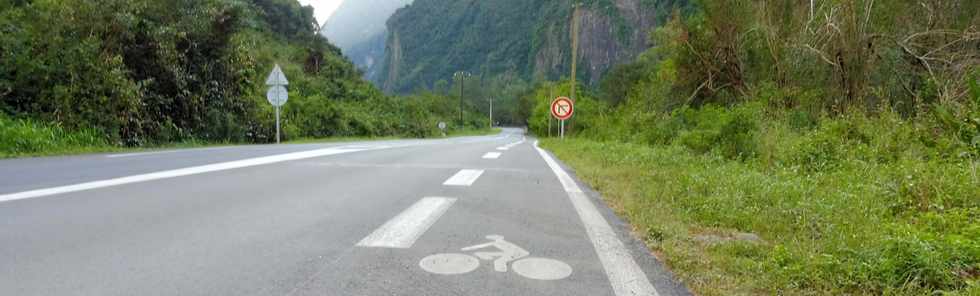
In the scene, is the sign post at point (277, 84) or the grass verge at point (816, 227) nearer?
the grass verge at point (816, 227)

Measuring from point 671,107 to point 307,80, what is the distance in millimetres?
25160

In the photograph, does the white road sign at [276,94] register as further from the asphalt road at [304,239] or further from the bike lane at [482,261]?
the bike lane at [482,261]

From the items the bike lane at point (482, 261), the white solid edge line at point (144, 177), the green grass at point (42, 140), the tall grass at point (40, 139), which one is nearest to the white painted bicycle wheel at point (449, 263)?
the bike lane at point (482, 261)

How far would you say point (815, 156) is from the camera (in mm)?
6930

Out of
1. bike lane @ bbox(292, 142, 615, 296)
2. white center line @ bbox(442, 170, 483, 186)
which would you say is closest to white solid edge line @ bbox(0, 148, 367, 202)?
white center line @ bbox(442, 170, 483, 186)

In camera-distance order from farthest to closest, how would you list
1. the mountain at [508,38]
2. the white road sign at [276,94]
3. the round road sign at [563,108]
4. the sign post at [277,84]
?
1. the mountain at [508,38]
2. the round road sign at [563,108]
3. the white road sign at [276,94]
4. the sign post at [277,84]

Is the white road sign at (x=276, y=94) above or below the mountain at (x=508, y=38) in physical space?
below

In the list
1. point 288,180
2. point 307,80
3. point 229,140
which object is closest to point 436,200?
point 288,180

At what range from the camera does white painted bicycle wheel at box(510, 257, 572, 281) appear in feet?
8.30

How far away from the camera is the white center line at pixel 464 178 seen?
Answer: 602 cm

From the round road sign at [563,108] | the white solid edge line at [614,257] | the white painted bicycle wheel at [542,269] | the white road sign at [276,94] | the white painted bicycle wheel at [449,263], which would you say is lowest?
the white solid edge line at [614,257]

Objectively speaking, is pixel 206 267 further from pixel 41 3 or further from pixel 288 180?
pixel 41 3

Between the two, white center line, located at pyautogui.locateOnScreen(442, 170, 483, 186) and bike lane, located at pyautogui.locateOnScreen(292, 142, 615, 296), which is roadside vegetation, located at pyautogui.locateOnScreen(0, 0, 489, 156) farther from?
bike lane, located at pyautogui.locateOnScreen(292, 142, 615, 296)

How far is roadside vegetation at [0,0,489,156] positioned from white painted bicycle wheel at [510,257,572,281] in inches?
416
